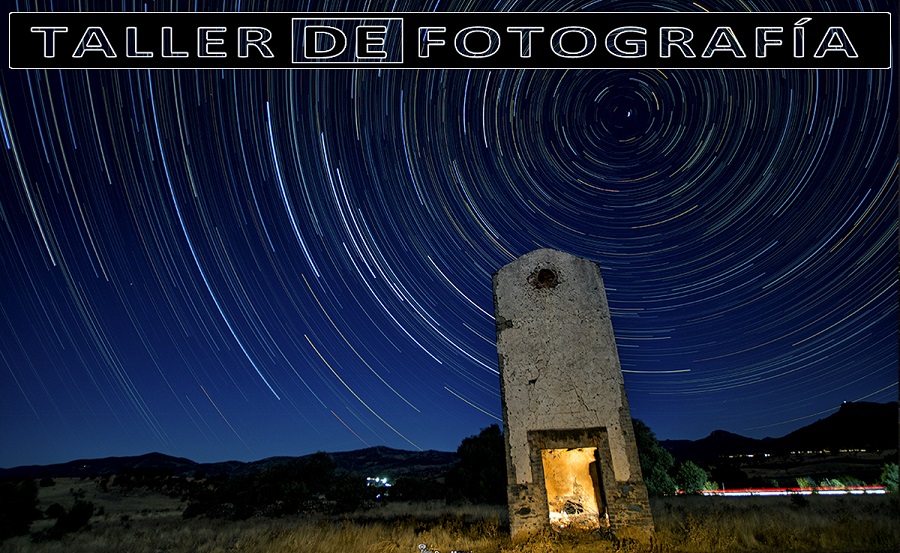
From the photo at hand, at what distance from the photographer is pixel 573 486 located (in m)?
11.0

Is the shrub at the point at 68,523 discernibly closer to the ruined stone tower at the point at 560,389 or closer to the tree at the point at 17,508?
the tree at the point at 17,508

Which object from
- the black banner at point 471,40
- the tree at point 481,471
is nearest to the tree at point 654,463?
the tree at point 481,471

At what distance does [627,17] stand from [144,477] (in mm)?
51930

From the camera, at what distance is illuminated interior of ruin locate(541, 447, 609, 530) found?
10.7 metres

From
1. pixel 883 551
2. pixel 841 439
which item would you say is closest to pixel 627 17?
pixel 883 551

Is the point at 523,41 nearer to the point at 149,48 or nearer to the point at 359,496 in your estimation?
the point at 149,48

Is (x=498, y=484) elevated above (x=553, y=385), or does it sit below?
below

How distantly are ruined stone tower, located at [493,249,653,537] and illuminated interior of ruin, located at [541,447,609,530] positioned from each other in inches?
2.0

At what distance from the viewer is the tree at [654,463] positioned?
21.6 metres

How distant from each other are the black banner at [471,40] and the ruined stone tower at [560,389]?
6.36m

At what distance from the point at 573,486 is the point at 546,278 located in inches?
196

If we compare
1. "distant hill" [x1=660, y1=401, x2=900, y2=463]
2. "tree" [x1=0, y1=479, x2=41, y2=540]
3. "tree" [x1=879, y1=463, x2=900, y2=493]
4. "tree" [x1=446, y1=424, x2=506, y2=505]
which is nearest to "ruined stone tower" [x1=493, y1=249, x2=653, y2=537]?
"tree" [x1=446, y1=424, x2=506, y2=505]

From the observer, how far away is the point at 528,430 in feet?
30.0

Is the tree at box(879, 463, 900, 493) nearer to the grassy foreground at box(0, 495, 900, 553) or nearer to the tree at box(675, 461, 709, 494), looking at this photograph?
the grassy foreground at box(0, 495, 900, 553)
